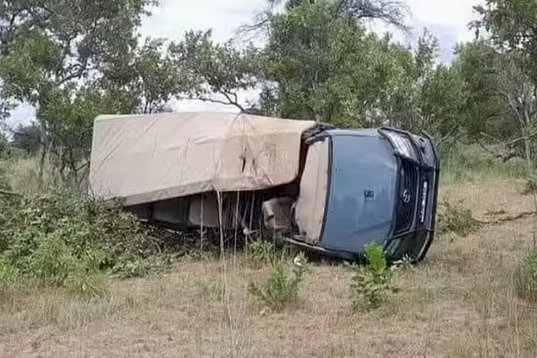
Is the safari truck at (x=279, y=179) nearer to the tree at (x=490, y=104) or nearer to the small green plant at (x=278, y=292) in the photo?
the small green plant at (x=278, y=292)

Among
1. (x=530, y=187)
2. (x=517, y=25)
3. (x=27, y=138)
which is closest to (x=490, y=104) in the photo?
(x=530, y=187)

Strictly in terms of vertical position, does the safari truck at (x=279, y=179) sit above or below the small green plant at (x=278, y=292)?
above

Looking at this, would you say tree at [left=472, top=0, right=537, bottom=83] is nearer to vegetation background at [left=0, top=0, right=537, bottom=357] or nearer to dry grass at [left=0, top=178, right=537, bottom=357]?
vegetation background at [left=0, top=0, right=537, bottom=357]

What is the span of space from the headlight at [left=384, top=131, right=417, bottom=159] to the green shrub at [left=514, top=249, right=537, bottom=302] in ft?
7.19

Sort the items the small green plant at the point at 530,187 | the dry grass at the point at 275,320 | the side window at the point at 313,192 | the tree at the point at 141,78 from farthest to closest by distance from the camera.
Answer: the small green plant at the point at 530,187, the tree at the point at 141,78, the side window at the point at 313,192, the dry grass at the point at 275,320

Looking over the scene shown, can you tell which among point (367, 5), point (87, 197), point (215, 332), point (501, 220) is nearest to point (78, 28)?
point (87, 197)

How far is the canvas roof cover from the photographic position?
30.8 ft

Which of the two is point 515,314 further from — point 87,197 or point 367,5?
point 367,5

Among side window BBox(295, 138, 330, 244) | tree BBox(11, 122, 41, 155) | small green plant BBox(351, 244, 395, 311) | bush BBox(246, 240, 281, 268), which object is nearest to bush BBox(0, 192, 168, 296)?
bush BBox(246, 240, 281, 268)

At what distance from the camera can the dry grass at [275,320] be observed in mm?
5438

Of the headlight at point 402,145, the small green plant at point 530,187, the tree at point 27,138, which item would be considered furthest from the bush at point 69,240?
the small green plant at point 530,187

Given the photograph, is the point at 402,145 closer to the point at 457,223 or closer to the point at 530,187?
the point at 457,223

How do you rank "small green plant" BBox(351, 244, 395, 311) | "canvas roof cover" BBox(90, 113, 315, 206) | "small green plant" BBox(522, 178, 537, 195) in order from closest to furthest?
"small green plant" BBox(351, 244, 395, 311) < "canvas roof cover" BBox(90, 113, 315, 206) < "small green plant" BBox(522, 178, 537, 195)

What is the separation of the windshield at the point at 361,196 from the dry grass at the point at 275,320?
45cm
